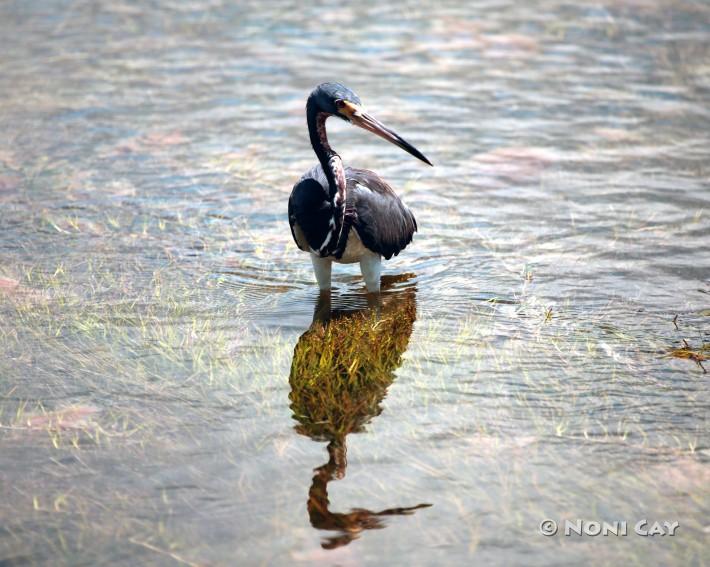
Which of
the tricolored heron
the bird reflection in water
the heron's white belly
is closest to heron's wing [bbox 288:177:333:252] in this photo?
the tricolored heron

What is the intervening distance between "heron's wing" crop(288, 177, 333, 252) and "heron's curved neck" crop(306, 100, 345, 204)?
0.08 metres

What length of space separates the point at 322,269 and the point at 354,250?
32cm

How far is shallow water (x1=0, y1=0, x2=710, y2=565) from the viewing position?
4.51 m

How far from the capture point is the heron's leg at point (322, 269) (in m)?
6.77

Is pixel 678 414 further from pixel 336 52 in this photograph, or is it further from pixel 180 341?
pixel 336 52

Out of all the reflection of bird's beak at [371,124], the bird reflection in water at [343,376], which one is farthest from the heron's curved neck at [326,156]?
the bird reflection in water at [343,376]

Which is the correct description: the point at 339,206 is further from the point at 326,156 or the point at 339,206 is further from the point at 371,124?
the point at 371,124

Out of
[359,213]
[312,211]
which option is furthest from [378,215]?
[312,211]

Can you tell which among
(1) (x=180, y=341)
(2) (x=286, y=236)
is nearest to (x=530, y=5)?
(2) (x=286, y=236)

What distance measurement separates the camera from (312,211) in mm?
6426

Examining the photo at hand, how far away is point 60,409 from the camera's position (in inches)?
210

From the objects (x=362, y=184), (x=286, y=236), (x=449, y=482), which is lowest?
(x=449, y=482)

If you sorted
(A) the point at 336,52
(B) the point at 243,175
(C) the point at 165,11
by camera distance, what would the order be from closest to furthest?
1. (B) the point at 243,175
2. (A) the point at 336,52
3. (C) the point at 165,11

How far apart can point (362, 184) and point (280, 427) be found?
2.21 metres
